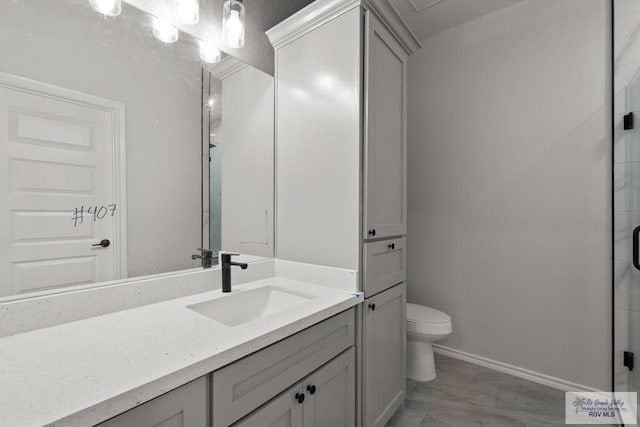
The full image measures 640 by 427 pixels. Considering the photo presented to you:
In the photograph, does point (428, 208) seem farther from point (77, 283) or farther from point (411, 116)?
point (77, 283)

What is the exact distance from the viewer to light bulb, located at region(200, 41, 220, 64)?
4.32 ft

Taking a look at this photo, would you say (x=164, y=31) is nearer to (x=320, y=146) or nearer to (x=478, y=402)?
(x=320, y=146)

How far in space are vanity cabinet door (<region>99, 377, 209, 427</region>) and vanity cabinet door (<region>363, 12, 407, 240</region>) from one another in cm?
88

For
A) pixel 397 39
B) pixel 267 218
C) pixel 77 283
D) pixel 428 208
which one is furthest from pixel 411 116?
pixel 77 283

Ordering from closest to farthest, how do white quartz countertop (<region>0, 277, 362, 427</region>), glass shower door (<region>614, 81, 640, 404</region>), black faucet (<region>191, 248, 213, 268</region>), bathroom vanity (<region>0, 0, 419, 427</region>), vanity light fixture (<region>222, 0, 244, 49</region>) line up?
white quartz countertop (<region>0, 277, 362, 427</region>), bathroom vanity (<region>0, 0, 419, 427</region>), black faucet (<region>191, 248, 213, 268</region>), vanity light fixture (<region>222, 0, 244, 49</region>), glass shower door (<region>614, 81, 640, 404</region>)

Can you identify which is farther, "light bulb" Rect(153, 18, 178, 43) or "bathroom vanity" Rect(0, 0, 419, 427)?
"light bulb" Rect(153, 18, 178, 43)

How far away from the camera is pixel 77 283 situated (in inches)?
37.4

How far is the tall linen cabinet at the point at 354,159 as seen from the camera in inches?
51.9

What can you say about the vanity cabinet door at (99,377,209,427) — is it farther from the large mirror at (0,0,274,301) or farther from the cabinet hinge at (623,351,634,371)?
the cabinet hinge at (623,351,634,371)

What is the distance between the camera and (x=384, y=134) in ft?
4.83

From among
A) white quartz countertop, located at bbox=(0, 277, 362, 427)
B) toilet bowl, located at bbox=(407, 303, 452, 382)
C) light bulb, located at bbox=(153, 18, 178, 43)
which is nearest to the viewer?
white quartz countertop, located at bbox=(0, 277, 362, 427)

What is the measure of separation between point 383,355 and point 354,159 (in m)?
1.01

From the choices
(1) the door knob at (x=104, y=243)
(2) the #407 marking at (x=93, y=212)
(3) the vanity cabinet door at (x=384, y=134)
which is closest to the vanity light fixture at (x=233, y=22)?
(3) the vanity cabinet door at (x=384, y=134)

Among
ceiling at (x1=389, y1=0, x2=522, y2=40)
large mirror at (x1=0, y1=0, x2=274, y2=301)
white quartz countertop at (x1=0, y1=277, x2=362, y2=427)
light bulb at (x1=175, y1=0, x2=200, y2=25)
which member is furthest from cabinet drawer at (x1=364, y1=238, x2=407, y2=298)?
ceiling at (x1=389, y1=0, x2=522, y2=40)
